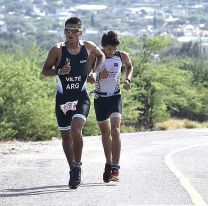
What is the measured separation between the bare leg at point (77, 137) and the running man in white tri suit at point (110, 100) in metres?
0.80

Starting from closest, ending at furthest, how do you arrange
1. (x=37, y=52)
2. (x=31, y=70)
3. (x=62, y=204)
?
(x=62, y=204), (x=31, y=70), (x=37, y=52)

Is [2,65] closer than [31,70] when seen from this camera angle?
Yes

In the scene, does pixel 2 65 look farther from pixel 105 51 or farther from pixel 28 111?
pixel 105 51

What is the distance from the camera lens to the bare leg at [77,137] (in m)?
8.50

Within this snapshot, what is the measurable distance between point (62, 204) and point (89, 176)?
2.35 meters

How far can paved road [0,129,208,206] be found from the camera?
760 cm

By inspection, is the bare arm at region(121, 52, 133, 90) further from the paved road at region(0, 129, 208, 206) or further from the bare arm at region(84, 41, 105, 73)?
the paved road at region(0, 129, 208, 206)

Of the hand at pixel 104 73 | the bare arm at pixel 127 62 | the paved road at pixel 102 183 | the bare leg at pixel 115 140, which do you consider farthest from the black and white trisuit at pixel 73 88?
the bare arm at pixel 127 62

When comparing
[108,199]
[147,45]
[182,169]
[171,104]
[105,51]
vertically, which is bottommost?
[171,104]

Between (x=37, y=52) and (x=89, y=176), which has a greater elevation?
(x=89, y=176)

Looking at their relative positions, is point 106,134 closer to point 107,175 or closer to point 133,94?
point 107,175

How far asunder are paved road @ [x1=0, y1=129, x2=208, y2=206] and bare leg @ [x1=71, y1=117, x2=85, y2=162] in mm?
373

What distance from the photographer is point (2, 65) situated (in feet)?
106

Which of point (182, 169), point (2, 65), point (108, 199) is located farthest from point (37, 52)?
point (108, 199)
